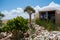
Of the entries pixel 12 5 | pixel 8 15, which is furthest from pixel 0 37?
pixel 8 15

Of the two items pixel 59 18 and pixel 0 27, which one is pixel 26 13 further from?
pixel 0 27

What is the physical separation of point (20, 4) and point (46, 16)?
5133 millimetres

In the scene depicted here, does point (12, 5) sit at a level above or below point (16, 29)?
above

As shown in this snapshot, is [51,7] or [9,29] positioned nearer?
[9,29]

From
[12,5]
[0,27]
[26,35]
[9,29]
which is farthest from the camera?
[12,5]

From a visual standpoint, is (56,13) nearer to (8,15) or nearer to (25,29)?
(8,15)

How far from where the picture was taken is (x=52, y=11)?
19375mm

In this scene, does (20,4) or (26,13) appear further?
(26,13)

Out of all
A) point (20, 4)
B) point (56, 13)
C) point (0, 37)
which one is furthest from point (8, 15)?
point (0, 37)

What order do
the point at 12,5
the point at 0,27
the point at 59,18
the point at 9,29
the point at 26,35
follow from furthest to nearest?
the point at 59,18, the point at 12,5, the point at 0,27, the point at 26,35, the point at 9,29

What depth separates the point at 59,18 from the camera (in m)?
18.5

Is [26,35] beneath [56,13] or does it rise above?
beneath

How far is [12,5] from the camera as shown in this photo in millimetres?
14805

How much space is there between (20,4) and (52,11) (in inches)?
219
